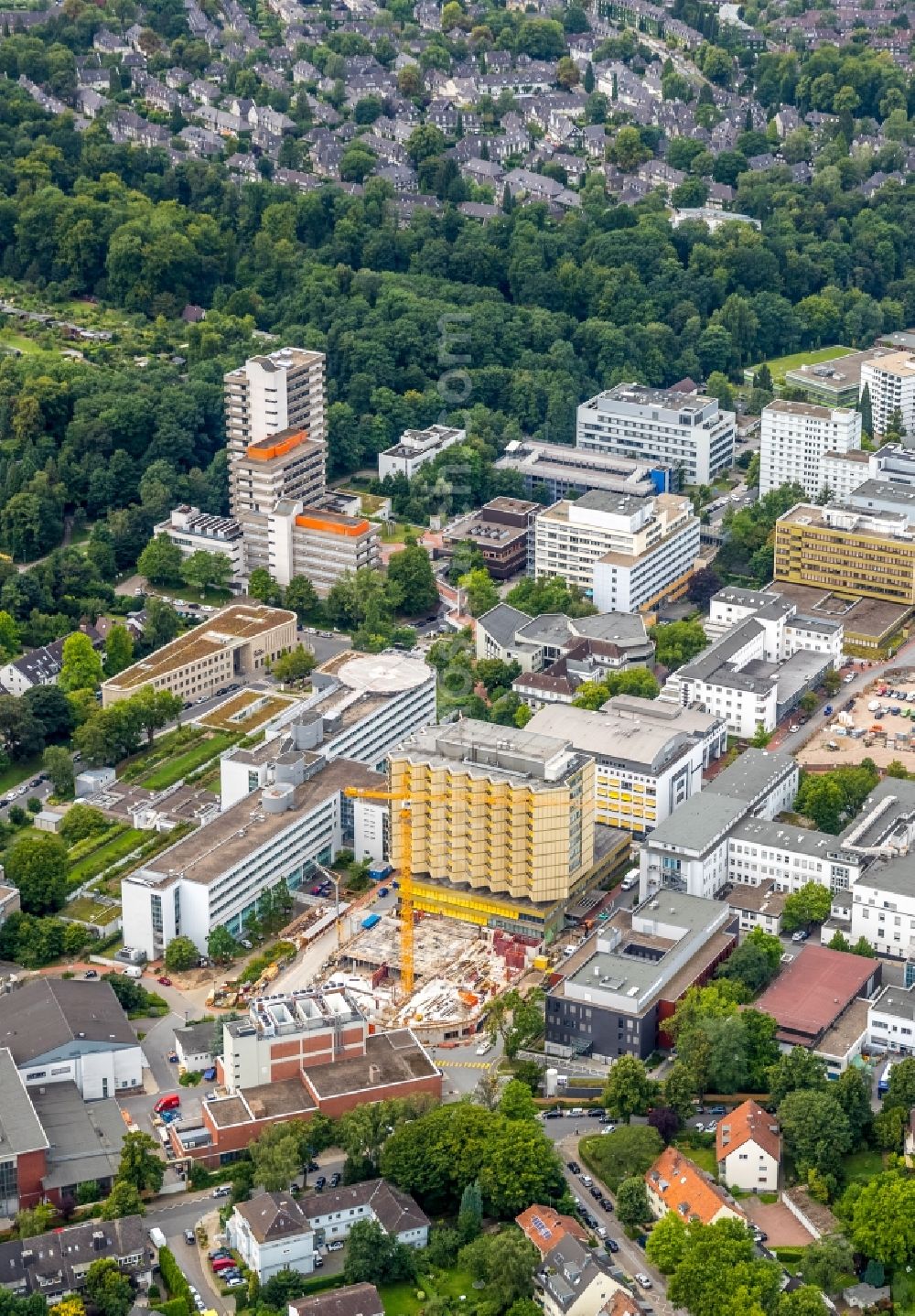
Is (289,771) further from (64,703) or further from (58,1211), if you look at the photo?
(58,1211)

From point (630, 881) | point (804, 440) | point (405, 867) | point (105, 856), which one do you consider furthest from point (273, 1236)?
point (804, 440)

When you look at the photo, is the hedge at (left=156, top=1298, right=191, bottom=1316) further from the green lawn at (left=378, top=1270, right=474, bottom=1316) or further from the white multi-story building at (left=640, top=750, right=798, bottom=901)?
the white multi-story building at (left=640, top=750, right=798, bottom=901)

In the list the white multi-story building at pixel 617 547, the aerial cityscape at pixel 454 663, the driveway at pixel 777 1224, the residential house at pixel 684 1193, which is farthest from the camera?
the white multi-story building at pixel 617 547

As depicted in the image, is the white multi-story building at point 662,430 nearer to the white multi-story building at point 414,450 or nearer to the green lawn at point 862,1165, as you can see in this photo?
the white multi-story building at point 414,450

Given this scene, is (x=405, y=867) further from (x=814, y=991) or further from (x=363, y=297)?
(x=363, y=297)

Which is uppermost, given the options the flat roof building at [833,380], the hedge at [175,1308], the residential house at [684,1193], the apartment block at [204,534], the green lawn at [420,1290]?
the residential house at [684,1193]

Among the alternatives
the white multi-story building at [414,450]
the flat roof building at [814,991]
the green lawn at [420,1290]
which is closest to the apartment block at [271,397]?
the white multi-story building at [414,450]

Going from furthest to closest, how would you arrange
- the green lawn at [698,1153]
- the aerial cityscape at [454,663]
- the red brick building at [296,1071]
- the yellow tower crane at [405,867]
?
1. the yellow tower crane at [405,867]
2. the red brick building at [296,1071]
3. the green lawn at [698,1153]
4. the aerial cityscape at [454,663]
